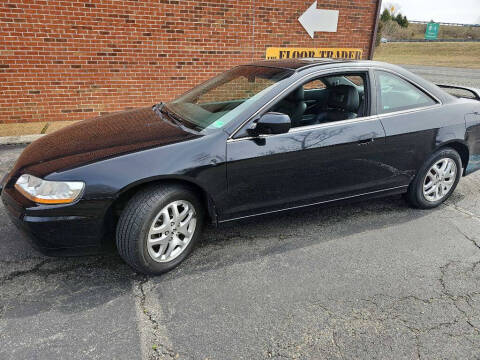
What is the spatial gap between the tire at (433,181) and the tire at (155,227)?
87.2 inches

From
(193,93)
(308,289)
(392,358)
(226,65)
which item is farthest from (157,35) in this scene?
(392,358)

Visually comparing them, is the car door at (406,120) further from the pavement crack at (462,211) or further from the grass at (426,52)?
the grass at (426,52)

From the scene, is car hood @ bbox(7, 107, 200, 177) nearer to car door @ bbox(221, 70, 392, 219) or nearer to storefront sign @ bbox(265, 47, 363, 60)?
car door @ bbox(221, 70, 392, 219)

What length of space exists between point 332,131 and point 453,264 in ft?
4.60

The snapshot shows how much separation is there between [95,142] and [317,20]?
258 inches

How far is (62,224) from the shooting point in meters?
2.34

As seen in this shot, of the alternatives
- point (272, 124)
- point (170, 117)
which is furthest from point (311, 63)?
point (170, 117)

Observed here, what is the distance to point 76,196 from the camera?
2.33 metres

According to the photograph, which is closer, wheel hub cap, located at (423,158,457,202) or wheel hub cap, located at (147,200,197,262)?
A: wheel hub cap, located at (147,200,197,262)

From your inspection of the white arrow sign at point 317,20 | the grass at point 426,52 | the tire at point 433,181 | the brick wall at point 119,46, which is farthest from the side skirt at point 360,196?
the grass at point 426,52

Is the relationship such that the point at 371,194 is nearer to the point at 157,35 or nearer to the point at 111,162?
the point at 111,162

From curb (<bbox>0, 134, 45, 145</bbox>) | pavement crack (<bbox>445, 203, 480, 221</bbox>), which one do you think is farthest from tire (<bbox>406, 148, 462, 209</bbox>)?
curb (<bbox>0, 134, 45, 145</bbox>)

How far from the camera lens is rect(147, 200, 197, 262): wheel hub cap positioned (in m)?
2.57

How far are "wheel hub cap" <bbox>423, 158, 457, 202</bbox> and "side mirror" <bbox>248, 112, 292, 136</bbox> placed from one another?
179 centimetres
